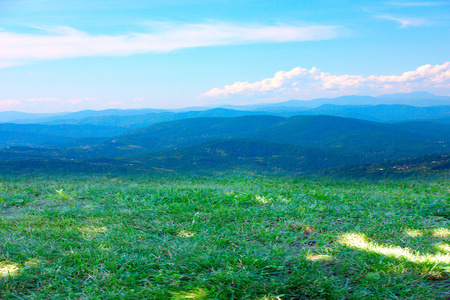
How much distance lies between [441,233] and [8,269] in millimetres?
5570

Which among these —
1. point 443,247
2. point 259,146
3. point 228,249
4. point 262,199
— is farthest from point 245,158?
point 228,249

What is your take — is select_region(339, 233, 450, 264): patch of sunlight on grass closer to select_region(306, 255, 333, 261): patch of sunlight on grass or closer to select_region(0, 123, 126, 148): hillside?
select_region(306, 255, 333, 261): patch of sunlight on grass

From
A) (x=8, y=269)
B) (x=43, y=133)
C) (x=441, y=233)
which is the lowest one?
(x=441, y=233)

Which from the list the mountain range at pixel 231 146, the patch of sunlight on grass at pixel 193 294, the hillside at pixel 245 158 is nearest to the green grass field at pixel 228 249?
the patch of sunlight on grass at pixel 193 294

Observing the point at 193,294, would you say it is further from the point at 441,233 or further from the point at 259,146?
the point at 259,146

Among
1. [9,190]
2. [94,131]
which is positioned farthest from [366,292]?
[94,131]

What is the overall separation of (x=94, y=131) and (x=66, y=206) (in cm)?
15697

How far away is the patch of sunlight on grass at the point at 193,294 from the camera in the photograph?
267 centimetres

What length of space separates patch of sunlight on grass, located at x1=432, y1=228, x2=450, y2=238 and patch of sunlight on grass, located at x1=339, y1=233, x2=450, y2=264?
79 centimetres

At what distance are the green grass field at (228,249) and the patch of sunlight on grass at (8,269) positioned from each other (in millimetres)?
11

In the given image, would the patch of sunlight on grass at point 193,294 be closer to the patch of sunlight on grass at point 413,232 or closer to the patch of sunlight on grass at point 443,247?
the patch of sunlight on grass at point 443,247

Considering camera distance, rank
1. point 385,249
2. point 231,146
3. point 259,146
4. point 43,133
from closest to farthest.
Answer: point 385,249, point 259,146, point 231,146, point 43,133

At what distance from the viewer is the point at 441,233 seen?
4121mm

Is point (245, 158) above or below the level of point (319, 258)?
below
